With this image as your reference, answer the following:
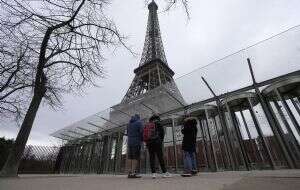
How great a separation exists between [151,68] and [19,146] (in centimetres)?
2446

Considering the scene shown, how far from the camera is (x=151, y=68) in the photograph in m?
30.9

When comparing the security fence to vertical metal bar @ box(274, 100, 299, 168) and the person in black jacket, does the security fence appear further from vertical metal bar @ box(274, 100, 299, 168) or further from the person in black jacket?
vertical metal bar @ box(274, 100, 299, 168)

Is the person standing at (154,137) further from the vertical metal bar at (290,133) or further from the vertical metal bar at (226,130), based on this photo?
the vertical metal bar at (290,133)

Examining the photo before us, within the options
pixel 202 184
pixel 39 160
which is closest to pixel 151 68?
pixel 39 160

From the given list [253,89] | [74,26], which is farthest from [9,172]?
[253,89]

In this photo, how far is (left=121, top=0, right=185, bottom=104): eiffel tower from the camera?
27.8 m

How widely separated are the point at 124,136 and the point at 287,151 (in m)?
7.12

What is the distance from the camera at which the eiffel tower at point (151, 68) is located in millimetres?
27825

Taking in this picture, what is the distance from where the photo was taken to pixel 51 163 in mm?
15367

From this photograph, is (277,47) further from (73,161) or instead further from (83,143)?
(73,161)

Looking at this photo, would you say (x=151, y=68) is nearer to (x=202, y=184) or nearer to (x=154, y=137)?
(x=154, y=137)

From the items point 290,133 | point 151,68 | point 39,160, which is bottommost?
point 290,133

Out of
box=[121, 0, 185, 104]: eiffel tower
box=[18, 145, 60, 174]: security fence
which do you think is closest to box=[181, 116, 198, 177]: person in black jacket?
box=[18, 145, 60, 174]: security fence

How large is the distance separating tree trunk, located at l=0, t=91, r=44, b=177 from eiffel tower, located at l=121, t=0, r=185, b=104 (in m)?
17.1
